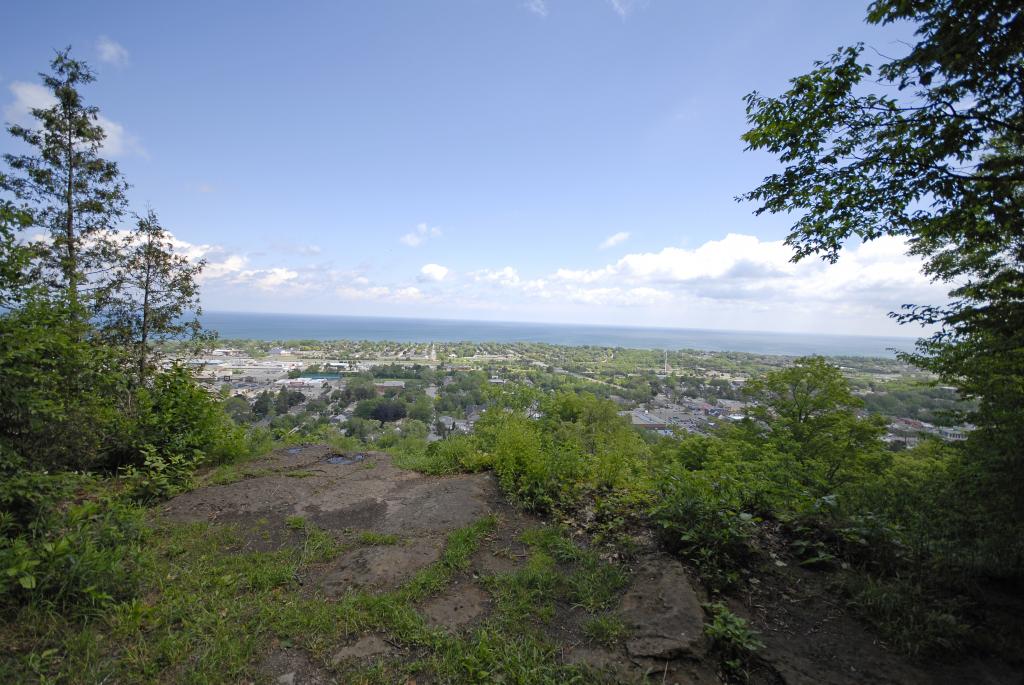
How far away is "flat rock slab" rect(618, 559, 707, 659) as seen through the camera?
2.48 meters

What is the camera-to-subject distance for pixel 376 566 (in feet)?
12.0

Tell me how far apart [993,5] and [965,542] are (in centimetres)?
409

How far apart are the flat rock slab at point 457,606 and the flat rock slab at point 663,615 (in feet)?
3.76

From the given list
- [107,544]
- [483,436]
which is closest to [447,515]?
[483,436]

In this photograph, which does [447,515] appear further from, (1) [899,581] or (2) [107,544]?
(1) [899,581]

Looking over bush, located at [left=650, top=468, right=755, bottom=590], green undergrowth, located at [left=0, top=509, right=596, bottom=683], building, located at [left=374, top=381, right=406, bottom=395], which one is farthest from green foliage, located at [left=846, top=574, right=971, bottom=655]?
building, located at [left=374, top=381, right=406, bottom=395]

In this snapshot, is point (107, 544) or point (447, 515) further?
point (447, 515)

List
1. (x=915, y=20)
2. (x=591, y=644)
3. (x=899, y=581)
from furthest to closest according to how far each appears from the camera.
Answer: (x=915, y=20) → (x=899, y=581) → (x=591, y=644)

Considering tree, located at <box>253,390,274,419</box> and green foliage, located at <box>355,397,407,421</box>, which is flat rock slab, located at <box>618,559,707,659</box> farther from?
tree, located at <box>253,390,274,419</box>

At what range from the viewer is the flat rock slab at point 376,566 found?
3381mm

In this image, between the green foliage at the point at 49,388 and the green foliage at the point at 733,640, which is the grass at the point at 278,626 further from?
the green foliage at the point at 49,388

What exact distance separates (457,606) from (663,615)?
1617 millimetres

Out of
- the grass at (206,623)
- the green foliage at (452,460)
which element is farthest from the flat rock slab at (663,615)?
the green foliage at (452,460)

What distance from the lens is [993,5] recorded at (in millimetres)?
2750
